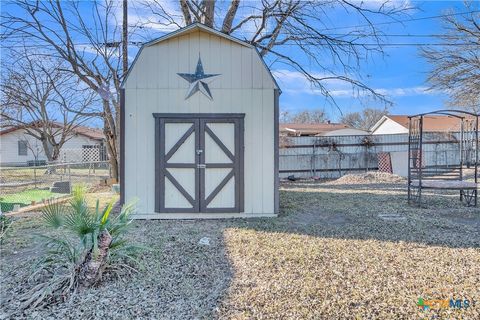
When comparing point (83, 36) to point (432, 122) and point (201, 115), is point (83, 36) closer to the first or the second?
point (201, 115)

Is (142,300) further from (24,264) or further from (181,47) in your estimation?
(181,47)

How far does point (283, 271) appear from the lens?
3314mm

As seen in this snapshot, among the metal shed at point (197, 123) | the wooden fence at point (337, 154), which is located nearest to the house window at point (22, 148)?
the wooden fence at point (337, 154)

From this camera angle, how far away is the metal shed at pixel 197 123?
5910mm

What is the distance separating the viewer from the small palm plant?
283 centimetres

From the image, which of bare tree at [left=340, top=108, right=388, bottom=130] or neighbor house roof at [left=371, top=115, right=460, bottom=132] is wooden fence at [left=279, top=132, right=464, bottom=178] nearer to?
neighbor house roof at [left=371, top=115, right=460, bottom=132]

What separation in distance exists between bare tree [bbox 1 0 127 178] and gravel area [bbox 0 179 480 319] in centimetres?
504

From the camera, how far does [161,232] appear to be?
4961mm

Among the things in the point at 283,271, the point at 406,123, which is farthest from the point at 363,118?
the point at 283,271

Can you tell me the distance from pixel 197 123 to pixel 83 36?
7.18 m

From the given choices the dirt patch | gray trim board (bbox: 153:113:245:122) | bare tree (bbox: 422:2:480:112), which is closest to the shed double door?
gray trim board (bbox: 153:113:245:122)

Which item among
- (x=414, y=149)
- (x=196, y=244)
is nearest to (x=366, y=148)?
(x=414, y=149)

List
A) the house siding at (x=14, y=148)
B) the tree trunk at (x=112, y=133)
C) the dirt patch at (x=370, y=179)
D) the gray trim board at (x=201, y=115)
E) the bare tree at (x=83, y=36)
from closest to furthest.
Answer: the gray trim board at (x=201, y=115) → the bare tree at (x=83, y=36) → the tree trunk at (x=112, y=133) → the dirt patch at (x=370, y=179) → the house siding at (x=14, y=148)

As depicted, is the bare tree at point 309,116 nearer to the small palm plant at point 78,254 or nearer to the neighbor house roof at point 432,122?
the neighbor house roof at point 432,122
